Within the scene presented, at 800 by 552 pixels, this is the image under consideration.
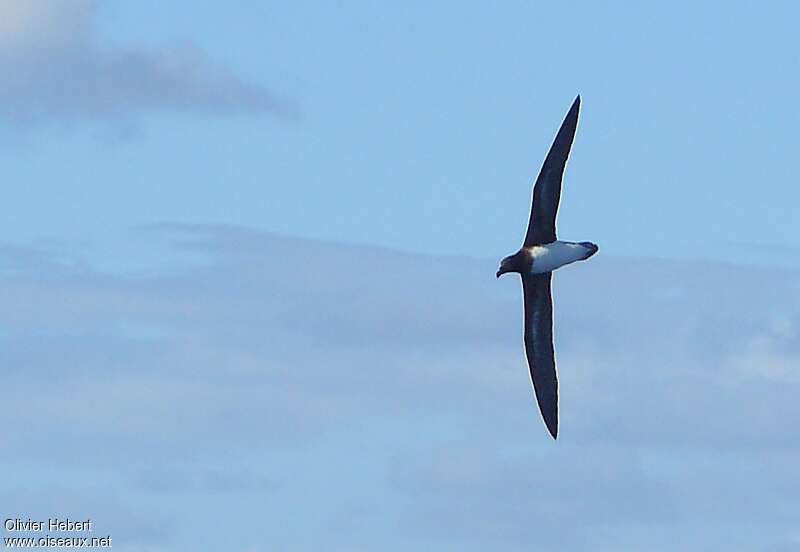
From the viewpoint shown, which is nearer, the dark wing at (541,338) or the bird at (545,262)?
the bird at (545,262)

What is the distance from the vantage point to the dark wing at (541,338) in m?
65.9

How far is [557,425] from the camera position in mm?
65500

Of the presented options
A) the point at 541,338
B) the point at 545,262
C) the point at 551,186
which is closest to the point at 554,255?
the point at 545,262

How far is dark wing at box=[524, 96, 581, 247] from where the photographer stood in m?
63.1

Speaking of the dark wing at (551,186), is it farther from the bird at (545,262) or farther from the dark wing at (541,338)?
the dark wing at (541,338)

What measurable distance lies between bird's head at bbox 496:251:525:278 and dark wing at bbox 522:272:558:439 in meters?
1.07

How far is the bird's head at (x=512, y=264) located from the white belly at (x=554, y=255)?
0.38 metres

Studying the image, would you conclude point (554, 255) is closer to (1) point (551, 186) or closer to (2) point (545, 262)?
(2) point (545, 262)

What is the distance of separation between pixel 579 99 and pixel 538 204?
345cm

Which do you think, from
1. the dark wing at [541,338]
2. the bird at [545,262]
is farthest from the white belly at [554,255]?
the dark wing at [541,338]

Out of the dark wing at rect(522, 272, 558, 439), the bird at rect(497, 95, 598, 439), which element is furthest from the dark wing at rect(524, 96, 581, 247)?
the dark wing at rect(522, 272, 558, 439)

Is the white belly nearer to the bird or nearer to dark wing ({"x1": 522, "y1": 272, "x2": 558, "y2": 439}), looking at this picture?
the bird

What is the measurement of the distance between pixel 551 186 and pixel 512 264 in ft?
9.45

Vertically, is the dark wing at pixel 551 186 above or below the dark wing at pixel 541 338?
above
